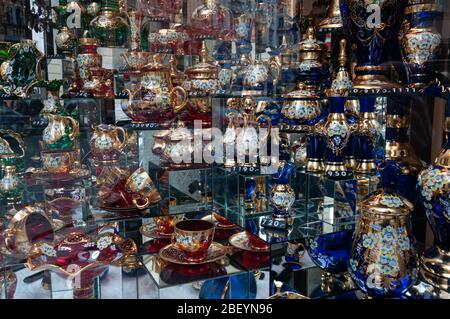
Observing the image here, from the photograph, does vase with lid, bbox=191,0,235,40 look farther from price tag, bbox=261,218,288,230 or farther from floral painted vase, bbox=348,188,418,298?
floral painted vase, bbox=348,188,418,298

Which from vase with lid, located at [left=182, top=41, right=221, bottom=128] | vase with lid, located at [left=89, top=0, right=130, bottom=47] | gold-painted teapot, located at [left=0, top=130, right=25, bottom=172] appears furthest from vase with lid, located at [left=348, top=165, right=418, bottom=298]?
vase with lid, located at [left=89, top=0, right=130, bottom=47]

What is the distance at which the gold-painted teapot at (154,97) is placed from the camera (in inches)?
50.8

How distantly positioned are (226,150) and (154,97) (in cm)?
27

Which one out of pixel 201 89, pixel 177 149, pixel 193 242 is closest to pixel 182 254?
pixel 193 242

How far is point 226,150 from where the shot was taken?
134 centimetres

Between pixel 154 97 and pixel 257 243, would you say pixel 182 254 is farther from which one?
pixel 154 97

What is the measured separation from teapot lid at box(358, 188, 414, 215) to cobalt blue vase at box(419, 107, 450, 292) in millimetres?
86

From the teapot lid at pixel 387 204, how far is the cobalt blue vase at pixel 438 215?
0.28 feet

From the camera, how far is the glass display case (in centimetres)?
91

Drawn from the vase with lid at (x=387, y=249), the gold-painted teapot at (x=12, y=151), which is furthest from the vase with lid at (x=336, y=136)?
the gold-painted teapot at (x=12, y=151)

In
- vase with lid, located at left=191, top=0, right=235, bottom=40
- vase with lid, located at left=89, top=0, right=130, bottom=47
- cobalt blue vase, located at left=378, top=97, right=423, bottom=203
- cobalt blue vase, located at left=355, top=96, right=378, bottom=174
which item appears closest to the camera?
cobalt blue vase, located at left=378, top=97, right=423, bottom=203

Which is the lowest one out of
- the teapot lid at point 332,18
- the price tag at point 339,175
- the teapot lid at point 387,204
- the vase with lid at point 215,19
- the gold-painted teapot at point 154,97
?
the price tag at point 339,175

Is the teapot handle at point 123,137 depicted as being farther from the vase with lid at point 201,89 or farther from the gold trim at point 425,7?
the gold trim at point 425,7

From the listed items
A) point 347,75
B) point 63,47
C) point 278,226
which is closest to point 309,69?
point 347,75
